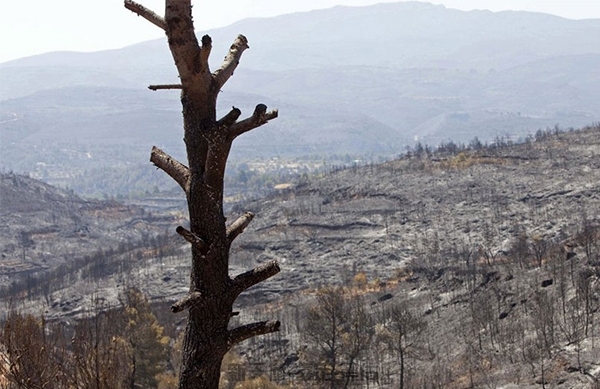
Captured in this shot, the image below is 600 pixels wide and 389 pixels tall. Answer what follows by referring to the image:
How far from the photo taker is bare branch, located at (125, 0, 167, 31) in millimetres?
7410

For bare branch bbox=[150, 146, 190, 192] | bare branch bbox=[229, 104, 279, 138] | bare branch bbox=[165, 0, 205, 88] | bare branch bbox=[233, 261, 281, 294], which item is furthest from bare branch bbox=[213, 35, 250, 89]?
bare branch bbox=[233, 261, 281, 294]

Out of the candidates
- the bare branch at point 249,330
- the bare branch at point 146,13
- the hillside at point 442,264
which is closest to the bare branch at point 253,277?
the bare branch at point 249,330

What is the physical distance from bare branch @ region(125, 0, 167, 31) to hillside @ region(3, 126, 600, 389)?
42.7m

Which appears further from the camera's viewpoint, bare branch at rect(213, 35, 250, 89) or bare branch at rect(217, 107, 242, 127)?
bare branch at rect(213, 35, 250, 89)

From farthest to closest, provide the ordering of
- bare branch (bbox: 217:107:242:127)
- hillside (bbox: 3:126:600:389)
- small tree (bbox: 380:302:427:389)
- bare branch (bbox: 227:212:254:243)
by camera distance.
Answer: hillside (bbox: 3:126:600:389) → small tree (bbox: 380:302:427:389) → bare branch (bbox: 227:212:254:243) → bare branch (bbox: 217:107:242:127)

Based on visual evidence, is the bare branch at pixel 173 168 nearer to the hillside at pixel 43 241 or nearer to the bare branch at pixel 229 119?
the bare branch at pixel 229 119

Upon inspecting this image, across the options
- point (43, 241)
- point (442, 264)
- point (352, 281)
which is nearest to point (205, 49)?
A: point (442, 264)

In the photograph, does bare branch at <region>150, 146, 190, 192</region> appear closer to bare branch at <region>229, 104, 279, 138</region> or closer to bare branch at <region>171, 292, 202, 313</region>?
bare branch at <region>229, 104, 279, 138</region>

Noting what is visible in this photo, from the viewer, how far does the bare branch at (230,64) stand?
7.56 m

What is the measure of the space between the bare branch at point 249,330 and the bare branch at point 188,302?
39 cm

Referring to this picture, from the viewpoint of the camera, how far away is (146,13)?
24.5 ft

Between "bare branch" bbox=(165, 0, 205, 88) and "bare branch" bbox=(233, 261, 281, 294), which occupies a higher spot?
"bare branch" bbox=(165, 0, 205, 88)

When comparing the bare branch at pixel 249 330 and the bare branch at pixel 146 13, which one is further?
the bare branch at pixel 146 13

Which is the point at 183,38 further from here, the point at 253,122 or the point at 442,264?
the point at 442,264
